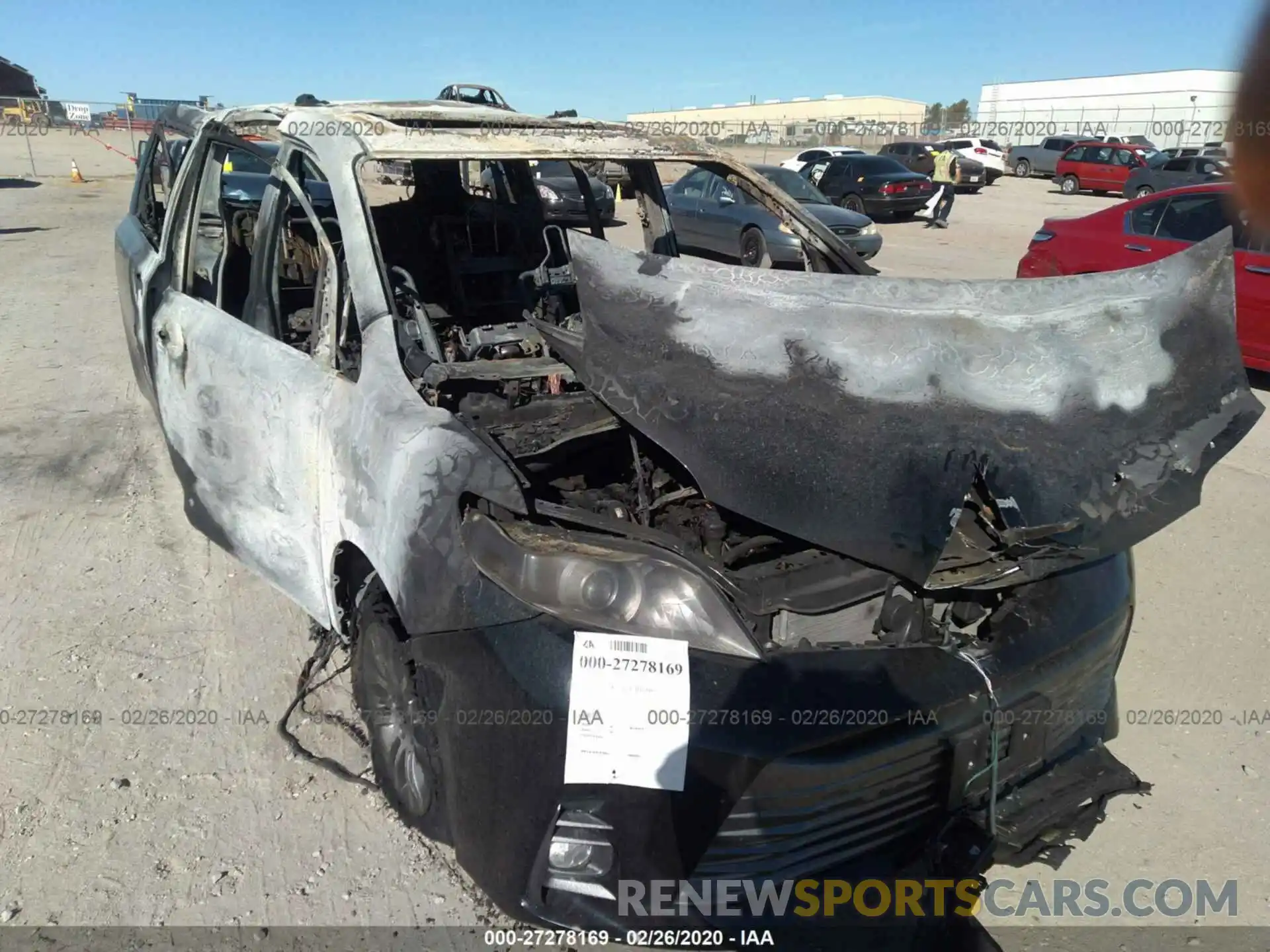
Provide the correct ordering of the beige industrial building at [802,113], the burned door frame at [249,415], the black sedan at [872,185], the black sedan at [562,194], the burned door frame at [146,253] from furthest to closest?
the beige industrial building at [802,113]
the black sedan at [872,185]
the black sedan at [562,194]
the burned door frame at [146,253]
the burned door frame at [249,415]

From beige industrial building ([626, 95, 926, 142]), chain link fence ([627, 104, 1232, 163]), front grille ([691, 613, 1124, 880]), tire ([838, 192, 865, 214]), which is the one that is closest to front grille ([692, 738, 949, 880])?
front grille ([691, 613, 1124, 880])

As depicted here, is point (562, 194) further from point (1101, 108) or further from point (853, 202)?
point (1101, 108)

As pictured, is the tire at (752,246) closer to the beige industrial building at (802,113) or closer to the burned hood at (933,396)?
the burned hood at (933,396)

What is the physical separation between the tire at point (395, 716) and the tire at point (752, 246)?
10.3 meters

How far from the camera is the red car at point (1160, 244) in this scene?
652cm

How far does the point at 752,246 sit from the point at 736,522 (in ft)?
34.9

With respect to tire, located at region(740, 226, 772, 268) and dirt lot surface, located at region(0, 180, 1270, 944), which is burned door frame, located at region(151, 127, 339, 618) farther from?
tire, located at region(740, 226, 772, 268)

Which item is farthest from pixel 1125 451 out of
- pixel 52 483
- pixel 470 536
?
pixel 52 483

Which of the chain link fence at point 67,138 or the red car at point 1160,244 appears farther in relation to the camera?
the chain link fence at point 67,138

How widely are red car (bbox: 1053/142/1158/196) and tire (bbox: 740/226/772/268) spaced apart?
17.2 meters

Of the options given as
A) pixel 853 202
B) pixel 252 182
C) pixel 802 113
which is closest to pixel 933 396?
pixel 252 182

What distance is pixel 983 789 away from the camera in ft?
6.91

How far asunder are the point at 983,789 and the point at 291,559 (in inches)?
86.0

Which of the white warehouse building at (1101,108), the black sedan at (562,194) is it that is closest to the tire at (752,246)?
the black sedan at (562,194)
